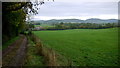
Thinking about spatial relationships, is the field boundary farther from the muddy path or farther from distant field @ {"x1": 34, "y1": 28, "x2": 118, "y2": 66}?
the muddy path

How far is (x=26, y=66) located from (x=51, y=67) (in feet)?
6.40

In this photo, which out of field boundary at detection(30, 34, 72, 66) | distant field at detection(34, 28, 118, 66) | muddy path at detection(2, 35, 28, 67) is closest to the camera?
field boundary at detection(30, 34, 72, 66)

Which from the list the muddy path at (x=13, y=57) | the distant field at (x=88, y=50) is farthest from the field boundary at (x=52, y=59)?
the muddy path at (x=13, y=57)

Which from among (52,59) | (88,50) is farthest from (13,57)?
(88,50)

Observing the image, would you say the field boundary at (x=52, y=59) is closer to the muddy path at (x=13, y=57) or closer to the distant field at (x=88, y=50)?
the distant field at (x=88, y=50)

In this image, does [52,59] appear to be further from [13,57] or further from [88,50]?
[88,50]

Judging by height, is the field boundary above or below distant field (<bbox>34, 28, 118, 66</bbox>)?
above

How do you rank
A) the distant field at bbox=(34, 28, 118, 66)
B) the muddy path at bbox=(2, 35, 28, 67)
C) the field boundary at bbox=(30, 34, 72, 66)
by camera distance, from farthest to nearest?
the distant field at bbox=(34, 28, 118, 66), the muddy path at bbox=(2, 35, 28, 67), the field boundary at bbox=(30, 34, 72, 66)

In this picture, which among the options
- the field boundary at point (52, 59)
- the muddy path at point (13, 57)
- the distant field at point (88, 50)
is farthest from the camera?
the distant field at point (88, 50)

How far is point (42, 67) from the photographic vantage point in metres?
8.11

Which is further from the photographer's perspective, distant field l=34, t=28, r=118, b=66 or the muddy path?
distant field l=34, t=28, r=118, b=66

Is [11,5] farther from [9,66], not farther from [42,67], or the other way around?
[42,67]

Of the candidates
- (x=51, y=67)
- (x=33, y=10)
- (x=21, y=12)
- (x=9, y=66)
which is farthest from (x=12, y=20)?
(x=51, y=67)

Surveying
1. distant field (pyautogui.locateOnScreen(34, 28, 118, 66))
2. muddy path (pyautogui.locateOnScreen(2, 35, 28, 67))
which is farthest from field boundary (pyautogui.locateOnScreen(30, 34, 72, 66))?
Answer: muddy path (pyautogui.locateOnScreen(2, 35, 28, 67))
